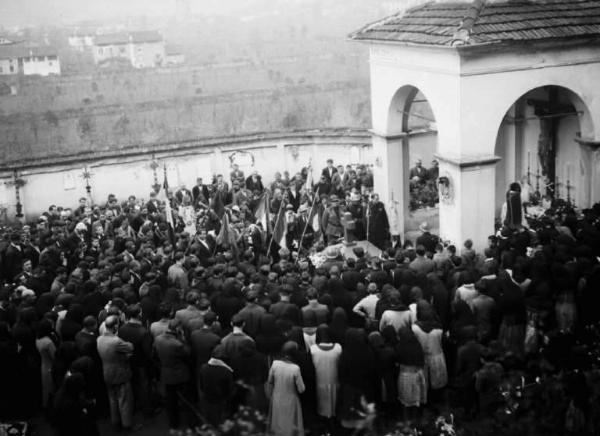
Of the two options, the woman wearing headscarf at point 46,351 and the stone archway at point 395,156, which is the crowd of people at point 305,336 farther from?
the stone archway at point 395,156

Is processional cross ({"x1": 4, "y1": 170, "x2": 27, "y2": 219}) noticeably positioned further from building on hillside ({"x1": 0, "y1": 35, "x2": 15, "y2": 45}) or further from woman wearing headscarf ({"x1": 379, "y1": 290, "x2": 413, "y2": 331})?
building on hillside ({"x1": 0, "y1": 35, "x2": 15, "y2": 45})

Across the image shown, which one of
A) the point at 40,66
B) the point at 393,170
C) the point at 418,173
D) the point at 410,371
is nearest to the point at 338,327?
the point at 410,371

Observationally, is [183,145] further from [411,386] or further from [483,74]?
[411,386]

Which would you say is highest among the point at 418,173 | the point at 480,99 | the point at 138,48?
the point at 138,48

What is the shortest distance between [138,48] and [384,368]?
79887mm

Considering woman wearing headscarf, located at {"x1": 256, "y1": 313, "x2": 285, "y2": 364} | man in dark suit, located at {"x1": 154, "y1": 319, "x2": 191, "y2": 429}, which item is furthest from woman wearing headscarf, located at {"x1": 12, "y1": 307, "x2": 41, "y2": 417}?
woman wearing headscarf, located at {"x1": 256, "y1": 313, "x2": 285, "y2": 364}

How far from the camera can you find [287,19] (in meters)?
106

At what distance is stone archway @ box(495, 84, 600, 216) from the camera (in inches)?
722

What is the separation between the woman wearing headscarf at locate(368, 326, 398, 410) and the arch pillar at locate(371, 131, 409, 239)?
28.5ft

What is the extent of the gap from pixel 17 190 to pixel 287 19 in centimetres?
8897

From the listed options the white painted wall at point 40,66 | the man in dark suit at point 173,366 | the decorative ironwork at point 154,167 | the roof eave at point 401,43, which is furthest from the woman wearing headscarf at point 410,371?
the white painted wall at point 40,66

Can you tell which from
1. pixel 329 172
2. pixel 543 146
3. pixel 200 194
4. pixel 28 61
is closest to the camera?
pixel 543 146

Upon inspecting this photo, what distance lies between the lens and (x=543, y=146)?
62.6 feet

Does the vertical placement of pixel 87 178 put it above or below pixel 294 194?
above
